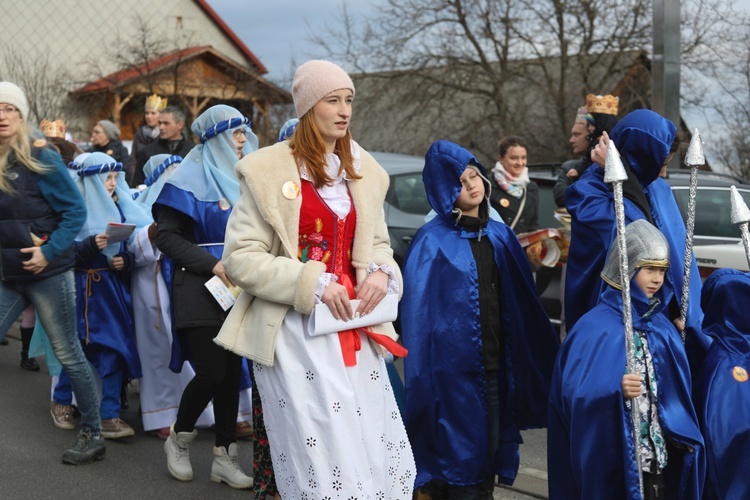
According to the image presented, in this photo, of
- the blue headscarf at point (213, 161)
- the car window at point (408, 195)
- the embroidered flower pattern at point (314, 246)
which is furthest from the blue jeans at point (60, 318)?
the car window at point (408, 195)

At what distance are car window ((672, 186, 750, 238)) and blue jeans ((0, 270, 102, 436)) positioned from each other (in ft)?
16.4

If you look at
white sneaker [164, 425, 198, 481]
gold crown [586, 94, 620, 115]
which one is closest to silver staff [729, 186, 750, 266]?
gold crown [586, 94, 620, 115]

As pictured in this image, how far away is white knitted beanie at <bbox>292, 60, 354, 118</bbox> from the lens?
398 cm

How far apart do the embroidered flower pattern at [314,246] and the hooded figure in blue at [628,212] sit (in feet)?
4.44

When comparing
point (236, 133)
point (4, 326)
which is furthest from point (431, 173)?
point (4, 326)

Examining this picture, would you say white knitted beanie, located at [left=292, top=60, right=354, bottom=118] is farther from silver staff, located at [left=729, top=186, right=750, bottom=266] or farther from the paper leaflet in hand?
silver staff, located at [left=729, top=186, right=750, bottom=266]

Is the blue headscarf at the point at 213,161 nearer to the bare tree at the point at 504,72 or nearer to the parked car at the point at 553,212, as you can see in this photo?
the parked car at the point at 553,212

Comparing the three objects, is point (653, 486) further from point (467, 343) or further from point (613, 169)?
point (613, 169)

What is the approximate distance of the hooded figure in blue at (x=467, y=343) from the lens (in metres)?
5.00

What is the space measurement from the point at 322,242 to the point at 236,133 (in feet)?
6.03

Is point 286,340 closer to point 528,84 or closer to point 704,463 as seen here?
point 704,463

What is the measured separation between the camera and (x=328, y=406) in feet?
→ 12.5

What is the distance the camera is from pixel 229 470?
5.60 m

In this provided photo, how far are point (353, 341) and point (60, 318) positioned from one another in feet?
8.23
